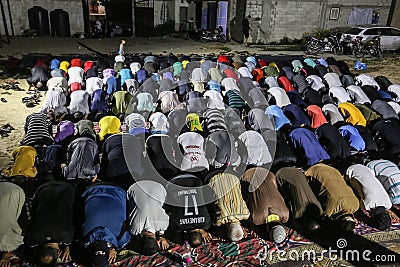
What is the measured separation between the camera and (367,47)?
59.5 ft

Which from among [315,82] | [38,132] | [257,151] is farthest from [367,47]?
[38,132]

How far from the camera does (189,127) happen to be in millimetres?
7926

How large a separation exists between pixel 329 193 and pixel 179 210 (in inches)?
92.7

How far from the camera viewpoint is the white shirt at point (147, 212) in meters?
5.23

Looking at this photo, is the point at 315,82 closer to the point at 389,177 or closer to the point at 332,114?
the point at 332,114

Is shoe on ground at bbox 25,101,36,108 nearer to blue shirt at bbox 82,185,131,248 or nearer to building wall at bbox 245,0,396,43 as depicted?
blue shirt at bbox 82,185,131,248

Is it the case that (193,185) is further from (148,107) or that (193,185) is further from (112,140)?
(148,107)

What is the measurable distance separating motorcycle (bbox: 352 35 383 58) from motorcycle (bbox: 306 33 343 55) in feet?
2.47

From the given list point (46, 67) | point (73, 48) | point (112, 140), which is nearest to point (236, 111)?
point (112, 140)

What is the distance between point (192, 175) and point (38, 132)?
11.4ft

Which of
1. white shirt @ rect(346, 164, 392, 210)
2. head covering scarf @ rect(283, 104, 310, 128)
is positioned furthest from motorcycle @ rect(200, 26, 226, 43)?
white shirt @ rect(346, 164, 392, 210)

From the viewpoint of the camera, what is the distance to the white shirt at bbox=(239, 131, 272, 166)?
686cm

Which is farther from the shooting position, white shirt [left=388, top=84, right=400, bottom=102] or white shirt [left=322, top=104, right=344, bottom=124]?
white shirt [left=388, top=84, right=400, bottom=102]

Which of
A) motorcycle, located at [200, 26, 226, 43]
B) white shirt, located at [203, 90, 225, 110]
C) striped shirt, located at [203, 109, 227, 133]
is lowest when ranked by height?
striped shirt, located at [203, 109, 227, 133]
